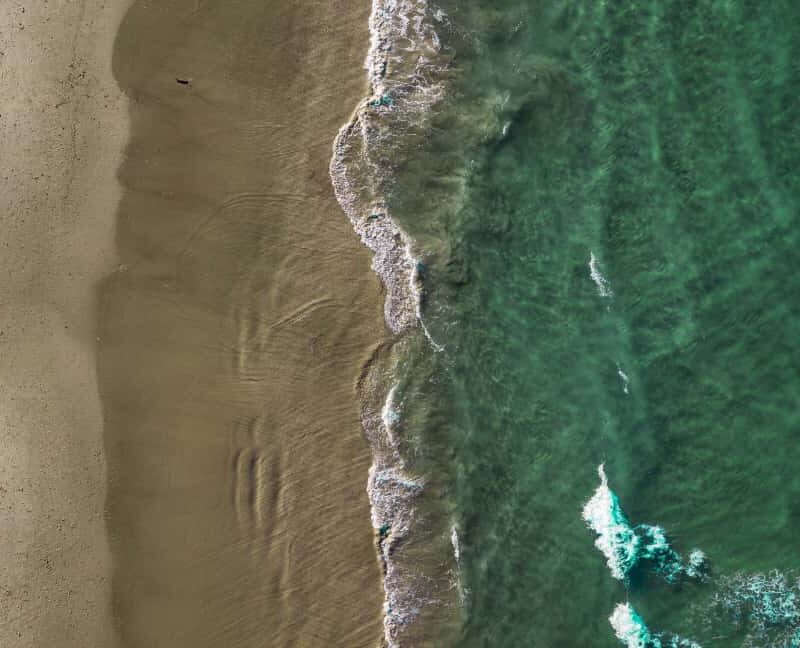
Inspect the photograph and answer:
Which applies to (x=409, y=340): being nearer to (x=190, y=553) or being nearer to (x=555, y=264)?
(x=555, y=264)

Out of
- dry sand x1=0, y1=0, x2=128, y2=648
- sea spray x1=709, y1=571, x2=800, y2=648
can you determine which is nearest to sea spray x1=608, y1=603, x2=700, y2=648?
sea spray x1=709, y1=571, x2=800, y2=648

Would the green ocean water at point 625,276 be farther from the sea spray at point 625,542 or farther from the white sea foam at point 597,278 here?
A: the sea spray at point 625,542

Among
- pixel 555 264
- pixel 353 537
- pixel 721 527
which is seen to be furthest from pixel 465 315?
pixel 721 527

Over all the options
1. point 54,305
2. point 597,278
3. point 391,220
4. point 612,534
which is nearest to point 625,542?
point 612,534

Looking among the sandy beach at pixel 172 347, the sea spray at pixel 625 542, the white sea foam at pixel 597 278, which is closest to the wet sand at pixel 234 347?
the sandy beach at pixel 172 347

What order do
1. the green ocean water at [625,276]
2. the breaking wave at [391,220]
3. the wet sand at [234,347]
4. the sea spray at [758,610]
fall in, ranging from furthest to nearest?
1. the sea spray at [758,610]
2. the green ocean water at [625,276]
3. the breaking wave at [391,220]
4. the wet sand at [234,347]
